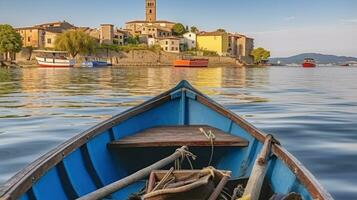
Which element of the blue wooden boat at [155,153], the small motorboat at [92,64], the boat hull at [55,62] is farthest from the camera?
the small motorboat at [92,64]

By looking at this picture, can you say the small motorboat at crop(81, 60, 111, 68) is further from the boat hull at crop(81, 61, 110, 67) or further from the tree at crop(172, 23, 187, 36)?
the tree at crop(172, 23, 187, 36)

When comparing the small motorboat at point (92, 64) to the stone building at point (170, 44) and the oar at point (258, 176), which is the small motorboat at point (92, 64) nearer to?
the stone building at point (170, 44)

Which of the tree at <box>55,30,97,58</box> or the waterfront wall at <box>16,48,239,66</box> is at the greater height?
the tree at <box>55,30,97,58</box>

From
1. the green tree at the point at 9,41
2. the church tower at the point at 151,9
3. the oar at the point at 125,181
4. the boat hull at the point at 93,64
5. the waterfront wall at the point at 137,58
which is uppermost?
the church tower at the point at 151,9

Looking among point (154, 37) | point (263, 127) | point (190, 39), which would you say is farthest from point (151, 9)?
point (263, 127)

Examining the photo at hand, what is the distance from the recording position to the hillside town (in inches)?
3844

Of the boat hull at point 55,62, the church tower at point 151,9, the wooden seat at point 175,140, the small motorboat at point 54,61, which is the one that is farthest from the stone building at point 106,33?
the wooden seat at point 175,140

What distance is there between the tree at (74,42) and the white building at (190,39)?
34.8m

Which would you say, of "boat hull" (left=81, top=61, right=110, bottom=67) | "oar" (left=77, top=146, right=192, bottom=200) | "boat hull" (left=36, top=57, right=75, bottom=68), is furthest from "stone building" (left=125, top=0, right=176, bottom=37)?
"oar" (left=77, top=146, right=192, bottom=200)

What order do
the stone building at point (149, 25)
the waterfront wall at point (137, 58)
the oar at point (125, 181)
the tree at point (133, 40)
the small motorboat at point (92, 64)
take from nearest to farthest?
the oar at point (125, 181)
the small motorboat at point (92, 64)
the waterfront wall at point (137, 58)
the tree at point (133, 40)
the stone building at point (149, 25)

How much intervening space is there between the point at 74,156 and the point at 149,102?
251 cm

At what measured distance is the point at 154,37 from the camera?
107m

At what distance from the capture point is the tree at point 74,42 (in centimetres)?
Result: 8112

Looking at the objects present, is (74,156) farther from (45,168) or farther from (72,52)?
(72,52)
